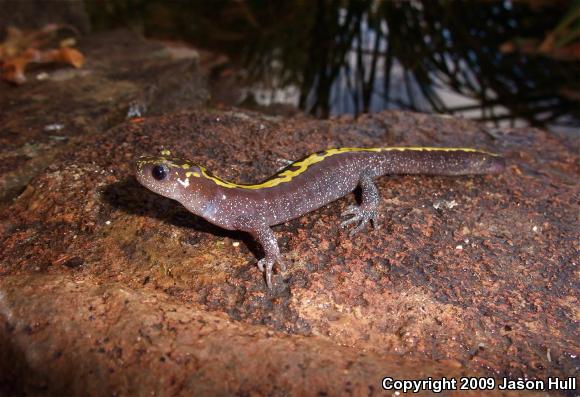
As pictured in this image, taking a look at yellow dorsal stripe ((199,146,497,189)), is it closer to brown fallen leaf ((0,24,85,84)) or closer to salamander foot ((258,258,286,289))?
salamander foot ((258,258,286,289))

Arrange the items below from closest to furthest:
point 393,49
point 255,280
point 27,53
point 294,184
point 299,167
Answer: point 255,280
point 294,184
point 299,167
point 27,53
point 393,49

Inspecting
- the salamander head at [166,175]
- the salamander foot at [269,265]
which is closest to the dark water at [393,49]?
the salamander head at [166,175]

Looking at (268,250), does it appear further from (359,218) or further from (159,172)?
(159,172)

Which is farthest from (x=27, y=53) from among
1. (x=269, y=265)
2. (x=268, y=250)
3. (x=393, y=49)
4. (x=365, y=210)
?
(x=393, y=49)

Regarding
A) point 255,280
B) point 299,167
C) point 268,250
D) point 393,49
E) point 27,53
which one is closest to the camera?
point 255,280

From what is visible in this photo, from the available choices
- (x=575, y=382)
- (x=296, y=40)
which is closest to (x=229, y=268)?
(x=575, y=382)

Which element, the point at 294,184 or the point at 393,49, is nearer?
the point at 294,184

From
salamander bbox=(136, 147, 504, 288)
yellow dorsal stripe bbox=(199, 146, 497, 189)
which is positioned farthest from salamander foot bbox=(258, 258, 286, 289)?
yellow dorsal stripe bbox=(199, 146, 497, 189)
